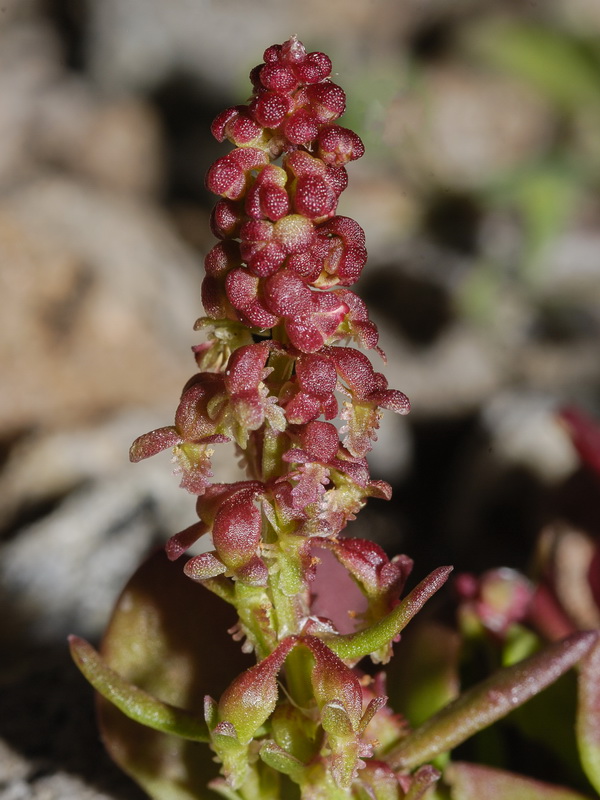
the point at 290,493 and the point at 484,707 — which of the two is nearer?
the point at 290,493

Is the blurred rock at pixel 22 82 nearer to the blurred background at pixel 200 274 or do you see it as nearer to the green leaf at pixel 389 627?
the blurred background at pixel 200 274

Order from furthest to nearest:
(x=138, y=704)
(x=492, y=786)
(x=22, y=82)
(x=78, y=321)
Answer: (x=22, y=82), (x=78, y=321), (x=492, y=786), (x=138, y=704)

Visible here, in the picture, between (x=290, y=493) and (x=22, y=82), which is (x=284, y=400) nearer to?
(x=290, y=493)

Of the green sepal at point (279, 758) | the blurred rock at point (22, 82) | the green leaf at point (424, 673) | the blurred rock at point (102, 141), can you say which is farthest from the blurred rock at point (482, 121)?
the green sepal at point (279, 758)

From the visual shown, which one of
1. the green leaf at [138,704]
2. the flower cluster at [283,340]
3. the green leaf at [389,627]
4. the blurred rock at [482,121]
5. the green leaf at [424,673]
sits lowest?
the green leaf at [138,704]

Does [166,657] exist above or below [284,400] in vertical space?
below

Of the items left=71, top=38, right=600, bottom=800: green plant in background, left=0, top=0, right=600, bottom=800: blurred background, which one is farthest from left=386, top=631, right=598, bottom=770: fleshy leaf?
left=0, top=0, right=600, bottom=800: blurred background

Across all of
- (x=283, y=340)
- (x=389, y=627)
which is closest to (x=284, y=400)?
(x=283, y=340)

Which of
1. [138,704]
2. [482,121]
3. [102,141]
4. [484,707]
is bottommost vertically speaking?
[138,704]
